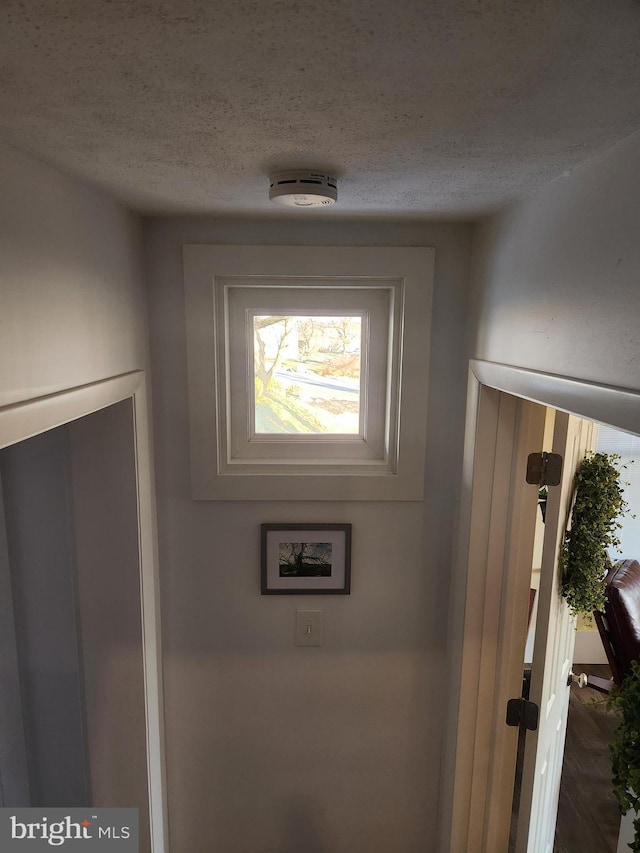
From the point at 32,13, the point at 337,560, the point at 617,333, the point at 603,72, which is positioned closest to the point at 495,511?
the point at 337,560

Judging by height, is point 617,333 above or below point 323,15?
below

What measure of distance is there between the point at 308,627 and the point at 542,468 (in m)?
0.87

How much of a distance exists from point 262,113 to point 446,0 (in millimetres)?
339

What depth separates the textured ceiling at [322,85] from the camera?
51cm

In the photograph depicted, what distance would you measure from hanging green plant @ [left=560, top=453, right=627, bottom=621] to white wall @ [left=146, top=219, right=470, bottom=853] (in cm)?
34

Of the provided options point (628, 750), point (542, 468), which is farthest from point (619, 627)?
point (628, 750)

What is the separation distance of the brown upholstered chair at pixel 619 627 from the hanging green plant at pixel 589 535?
37.3 inches

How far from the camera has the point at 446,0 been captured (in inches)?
18.8

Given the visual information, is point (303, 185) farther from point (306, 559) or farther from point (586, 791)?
point (586, 791)

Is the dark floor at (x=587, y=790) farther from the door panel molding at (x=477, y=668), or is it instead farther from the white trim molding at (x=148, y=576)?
the white trim molding at (x=148, y=576)

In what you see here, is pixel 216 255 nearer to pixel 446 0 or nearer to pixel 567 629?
pixel 446 0

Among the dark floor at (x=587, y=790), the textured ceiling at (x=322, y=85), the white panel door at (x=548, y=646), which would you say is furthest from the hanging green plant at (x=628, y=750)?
the dark floor at (x=587, y=790)

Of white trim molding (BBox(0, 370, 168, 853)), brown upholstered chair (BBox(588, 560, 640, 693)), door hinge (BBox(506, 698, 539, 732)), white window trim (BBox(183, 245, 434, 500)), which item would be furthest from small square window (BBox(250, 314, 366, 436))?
brown upholstered chair (BBox(588, 560, 640, 693))

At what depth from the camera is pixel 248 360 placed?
172cm
